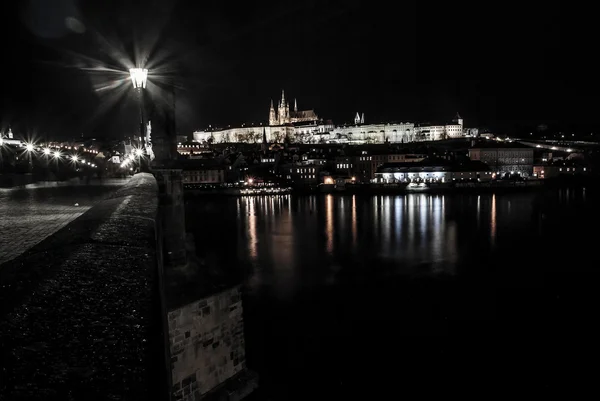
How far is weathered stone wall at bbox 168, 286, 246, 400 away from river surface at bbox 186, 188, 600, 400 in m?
3.07

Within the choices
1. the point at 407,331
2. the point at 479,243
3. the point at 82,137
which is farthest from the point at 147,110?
the point at 82,137

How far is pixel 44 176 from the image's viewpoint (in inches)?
628

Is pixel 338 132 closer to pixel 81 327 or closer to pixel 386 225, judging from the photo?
pixel 386 225

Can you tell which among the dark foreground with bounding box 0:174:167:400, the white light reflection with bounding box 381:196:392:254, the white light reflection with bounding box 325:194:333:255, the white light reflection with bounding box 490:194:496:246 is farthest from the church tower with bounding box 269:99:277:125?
the dark foreground with bounding box 0:174:167:400

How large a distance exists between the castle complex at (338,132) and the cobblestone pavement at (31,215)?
88.1m

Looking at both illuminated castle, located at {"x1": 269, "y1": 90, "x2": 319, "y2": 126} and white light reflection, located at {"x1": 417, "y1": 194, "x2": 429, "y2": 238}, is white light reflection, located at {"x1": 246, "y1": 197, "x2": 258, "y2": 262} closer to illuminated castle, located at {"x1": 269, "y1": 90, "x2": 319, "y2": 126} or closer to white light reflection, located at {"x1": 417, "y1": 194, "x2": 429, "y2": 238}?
white light reflection, located at {"x1": 417, "y1": 194, "x2": 429, "y2": 238}

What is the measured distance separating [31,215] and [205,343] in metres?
3.52

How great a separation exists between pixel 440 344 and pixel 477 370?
115 centimetres

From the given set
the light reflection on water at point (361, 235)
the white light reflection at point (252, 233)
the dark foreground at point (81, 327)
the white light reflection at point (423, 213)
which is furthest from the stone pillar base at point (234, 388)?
Result: the white light reflection at point (423, 213)

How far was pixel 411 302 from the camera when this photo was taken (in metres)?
13.2

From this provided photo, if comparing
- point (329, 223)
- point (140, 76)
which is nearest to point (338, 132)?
point (329, 223)

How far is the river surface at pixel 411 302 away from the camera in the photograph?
29.3ft

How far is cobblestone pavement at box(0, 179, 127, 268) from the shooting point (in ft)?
15.3

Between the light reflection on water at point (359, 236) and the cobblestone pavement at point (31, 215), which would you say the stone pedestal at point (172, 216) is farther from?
the light reflection on water at point (359, 236)
